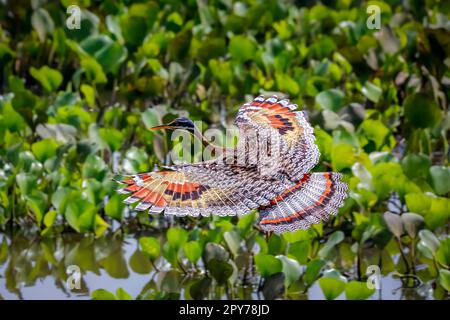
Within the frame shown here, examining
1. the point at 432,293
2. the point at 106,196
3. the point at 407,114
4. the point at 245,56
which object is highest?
the point at 245,56

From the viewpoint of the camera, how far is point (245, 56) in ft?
27.5

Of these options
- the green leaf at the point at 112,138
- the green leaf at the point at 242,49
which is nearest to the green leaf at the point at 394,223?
the green leaf at the point at 112,138

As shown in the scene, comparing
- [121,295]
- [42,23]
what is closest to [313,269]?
[121,295]

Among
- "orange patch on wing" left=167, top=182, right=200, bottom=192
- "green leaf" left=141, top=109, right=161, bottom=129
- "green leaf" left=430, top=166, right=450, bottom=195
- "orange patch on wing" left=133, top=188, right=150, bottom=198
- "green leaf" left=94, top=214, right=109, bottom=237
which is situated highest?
"green leaf" left=141, top=109, right=161, bottom=129

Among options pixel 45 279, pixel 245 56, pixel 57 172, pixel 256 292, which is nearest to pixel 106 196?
pixel 57 172

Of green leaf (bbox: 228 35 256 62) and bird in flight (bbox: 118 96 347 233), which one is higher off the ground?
green leaf (bbox: 228 35 256 62)

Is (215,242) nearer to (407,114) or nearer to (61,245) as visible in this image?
(61,245)

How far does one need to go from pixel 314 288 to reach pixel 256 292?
0.33 m

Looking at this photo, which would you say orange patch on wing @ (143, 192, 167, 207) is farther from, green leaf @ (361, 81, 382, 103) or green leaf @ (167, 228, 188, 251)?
green leaf @ (361, 81, 382, 103)

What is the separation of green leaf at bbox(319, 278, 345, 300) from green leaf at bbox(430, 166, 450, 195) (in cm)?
119

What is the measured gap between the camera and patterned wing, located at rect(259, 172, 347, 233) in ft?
13.0

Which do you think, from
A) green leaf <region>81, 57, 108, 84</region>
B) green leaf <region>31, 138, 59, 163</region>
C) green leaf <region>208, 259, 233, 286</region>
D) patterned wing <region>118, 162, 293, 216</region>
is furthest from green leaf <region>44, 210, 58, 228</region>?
patterned wing <region>118, 162, 293, 216</region>

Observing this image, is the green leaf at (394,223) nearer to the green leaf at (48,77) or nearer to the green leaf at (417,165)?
the green leaf at (417,165)

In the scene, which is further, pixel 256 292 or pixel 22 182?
pixel 22 182
